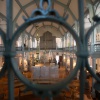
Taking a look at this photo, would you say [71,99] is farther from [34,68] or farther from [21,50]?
[21,50]

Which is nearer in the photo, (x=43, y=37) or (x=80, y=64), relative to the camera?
(x=80, y=64)

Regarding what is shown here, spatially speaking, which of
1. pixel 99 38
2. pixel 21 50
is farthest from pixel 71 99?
pixel 21 50

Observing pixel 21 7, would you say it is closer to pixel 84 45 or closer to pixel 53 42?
pixel 84 45

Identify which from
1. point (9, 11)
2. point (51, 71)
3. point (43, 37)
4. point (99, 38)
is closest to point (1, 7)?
point (51, 71)

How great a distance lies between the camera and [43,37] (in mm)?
43781

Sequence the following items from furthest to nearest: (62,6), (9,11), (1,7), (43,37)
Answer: (43,37) < (62,6) < (1,7) < (9,11)

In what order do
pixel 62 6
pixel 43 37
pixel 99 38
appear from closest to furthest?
1. pixel 99 38
2. pixel 62 6
3. pixel 43 37

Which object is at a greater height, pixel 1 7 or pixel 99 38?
pixel 1 7

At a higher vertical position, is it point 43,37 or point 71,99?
point 43,37

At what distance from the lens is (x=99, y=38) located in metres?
18.5

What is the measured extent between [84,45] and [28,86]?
31.2 inches

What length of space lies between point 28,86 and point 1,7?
1632 centimetres

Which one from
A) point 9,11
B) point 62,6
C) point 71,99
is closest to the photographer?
point 9,11

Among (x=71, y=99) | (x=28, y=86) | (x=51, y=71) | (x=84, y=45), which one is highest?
(x=84, y=45)
